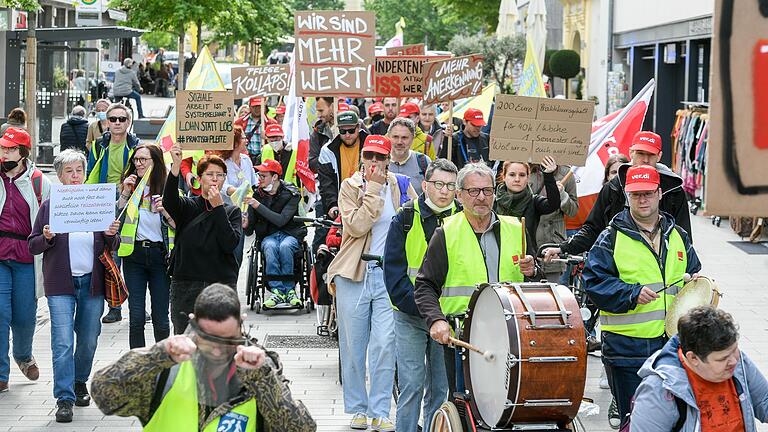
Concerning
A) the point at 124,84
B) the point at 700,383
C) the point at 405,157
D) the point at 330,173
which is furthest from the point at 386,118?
the point at 124,84

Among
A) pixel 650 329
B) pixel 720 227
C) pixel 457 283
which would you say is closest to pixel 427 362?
pixel 457 283

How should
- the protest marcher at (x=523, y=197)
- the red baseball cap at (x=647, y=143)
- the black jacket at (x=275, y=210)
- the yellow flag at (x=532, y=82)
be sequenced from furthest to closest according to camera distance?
the yellow flag at (x=532, y=82)
the black jacket at (x=275, y=210)
the protest marcher at (x=523, y=197)
the red baseball cap at (x=647, y=143)

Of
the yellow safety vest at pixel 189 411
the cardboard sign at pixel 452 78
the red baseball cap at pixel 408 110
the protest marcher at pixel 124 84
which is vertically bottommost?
the yellow safety vest at pixel 189 411

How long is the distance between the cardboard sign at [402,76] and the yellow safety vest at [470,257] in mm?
6961

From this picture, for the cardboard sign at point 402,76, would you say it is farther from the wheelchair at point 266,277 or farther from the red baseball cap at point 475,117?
the wheelchair at point 266,277

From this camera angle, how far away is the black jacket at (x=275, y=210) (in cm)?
1349

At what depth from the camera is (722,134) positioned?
139 inches

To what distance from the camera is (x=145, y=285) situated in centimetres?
1010

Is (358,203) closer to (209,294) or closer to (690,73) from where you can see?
Answer: (209,294)

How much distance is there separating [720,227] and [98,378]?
1784 centimetres

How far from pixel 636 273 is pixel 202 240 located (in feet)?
10.3

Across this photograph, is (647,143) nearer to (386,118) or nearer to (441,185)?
(441,185)

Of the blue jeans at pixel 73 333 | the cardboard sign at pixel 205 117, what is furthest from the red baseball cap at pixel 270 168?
the blue jeans at pixel 73 333

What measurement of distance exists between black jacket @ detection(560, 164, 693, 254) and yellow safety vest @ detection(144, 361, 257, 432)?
4.38 meters
